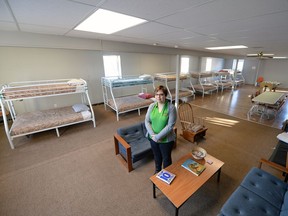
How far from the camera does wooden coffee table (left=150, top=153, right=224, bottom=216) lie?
1.41m

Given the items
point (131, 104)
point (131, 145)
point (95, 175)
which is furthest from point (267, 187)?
point (131, 104)

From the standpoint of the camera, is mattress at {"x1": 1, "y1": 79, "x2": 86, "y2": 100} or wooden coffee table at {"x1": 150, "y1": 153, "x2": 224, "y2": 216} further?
mattress at {"x1": 1, "y1": 79, "x2": 86, "y2": 100}

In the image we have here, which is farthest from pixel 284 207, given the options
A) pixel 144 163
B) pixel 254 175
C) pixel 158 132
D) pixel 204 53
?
pixel 204 53

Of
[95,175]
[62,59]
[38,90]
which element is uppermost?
[62,59]

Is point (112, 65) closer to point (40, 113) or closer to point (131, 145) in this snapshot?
point (40, 113)

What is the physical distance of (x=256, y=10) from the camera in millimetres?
1541

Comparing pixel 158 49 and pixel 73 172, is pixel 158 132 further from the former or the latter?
pixel 158 49

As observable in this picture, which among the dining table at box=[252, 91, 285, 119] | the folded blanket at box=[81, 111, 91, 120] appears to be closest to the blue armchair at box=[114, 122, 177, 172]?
the folded blanket at box=[81, 111, 91, 120]

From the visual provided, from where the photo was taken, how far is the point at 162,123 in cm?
175

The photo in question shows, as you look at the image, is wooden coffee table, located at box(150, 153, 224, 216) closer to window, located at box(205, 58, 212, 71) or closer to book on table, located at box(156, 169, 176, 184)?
book on table, located at box(156, 169, 176, 184)

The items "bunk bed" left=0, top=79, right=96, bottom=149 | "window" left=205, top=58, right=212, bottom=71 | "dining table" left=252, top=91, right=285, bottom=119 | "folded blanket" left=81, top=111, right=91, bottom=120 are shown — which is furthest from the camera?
"window" left=205, top=58, right=212, bottom=71

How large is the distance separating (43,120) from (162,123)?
3054 mm

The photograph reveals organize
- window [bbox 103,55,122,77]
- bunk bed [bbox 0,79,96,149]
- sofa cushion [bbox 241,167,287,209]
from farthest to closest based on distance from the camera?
window [bbox 103,55,122,77]
bunk bed [bbox 0,79,96,149]
sofa cushion [bbox 241,167,287,209]

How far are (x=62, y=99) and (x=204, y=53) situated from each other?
7.99 meters
